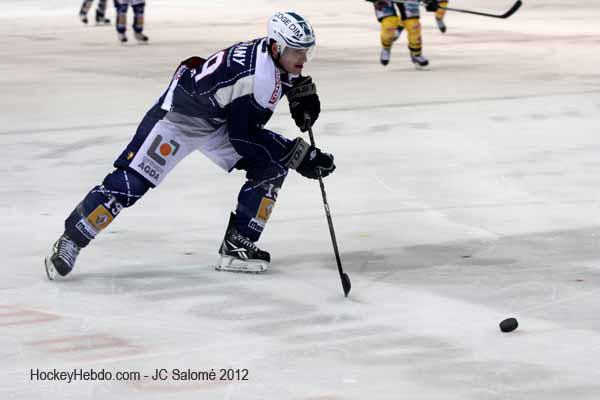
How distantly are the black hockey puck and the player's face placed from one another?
145cm

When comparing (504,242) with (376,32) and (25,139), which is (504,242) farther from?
(376,32)

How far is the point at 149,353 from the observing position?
4.73 metres

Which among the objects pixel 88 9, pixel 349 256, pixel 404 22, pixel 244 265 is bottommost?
pixel 88 9

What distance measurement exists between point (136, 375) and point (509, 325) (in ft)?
4.61

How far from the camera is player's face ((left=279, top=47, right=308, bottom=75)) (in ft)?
18.4

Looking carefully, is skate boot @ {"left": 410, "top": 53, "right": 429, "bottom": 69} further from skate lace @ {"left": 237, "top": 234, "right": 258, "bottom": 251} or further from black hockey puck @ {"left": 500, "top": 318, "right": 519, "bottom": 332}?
black hockey puck @ {"left": 500, "top": 318, "right": 519, "bottom": 332}

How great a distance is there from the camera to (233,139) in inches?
221

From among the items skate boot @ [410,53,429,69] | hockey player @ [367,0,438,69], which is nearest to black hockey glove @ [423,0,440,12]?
hockey player @ [367,0,438,69]

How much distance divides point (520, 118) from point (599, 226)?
362 cm

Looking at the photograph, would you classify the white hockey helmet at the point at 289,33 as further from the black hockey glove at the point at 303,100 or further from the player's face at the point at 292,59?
the black hockey glove at the point at 303,100

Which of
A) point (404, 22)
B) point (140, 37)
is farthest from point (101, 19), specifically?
point (404, 22)

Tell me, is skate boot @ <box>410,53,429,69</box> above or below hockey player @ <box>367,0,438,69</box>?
below

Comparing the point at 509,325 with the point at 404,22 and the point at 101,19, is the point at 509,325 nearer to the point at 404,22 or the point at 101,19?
the point at 404,22

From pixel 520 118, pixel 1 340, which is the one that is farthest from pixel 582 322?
pixel 520 118
